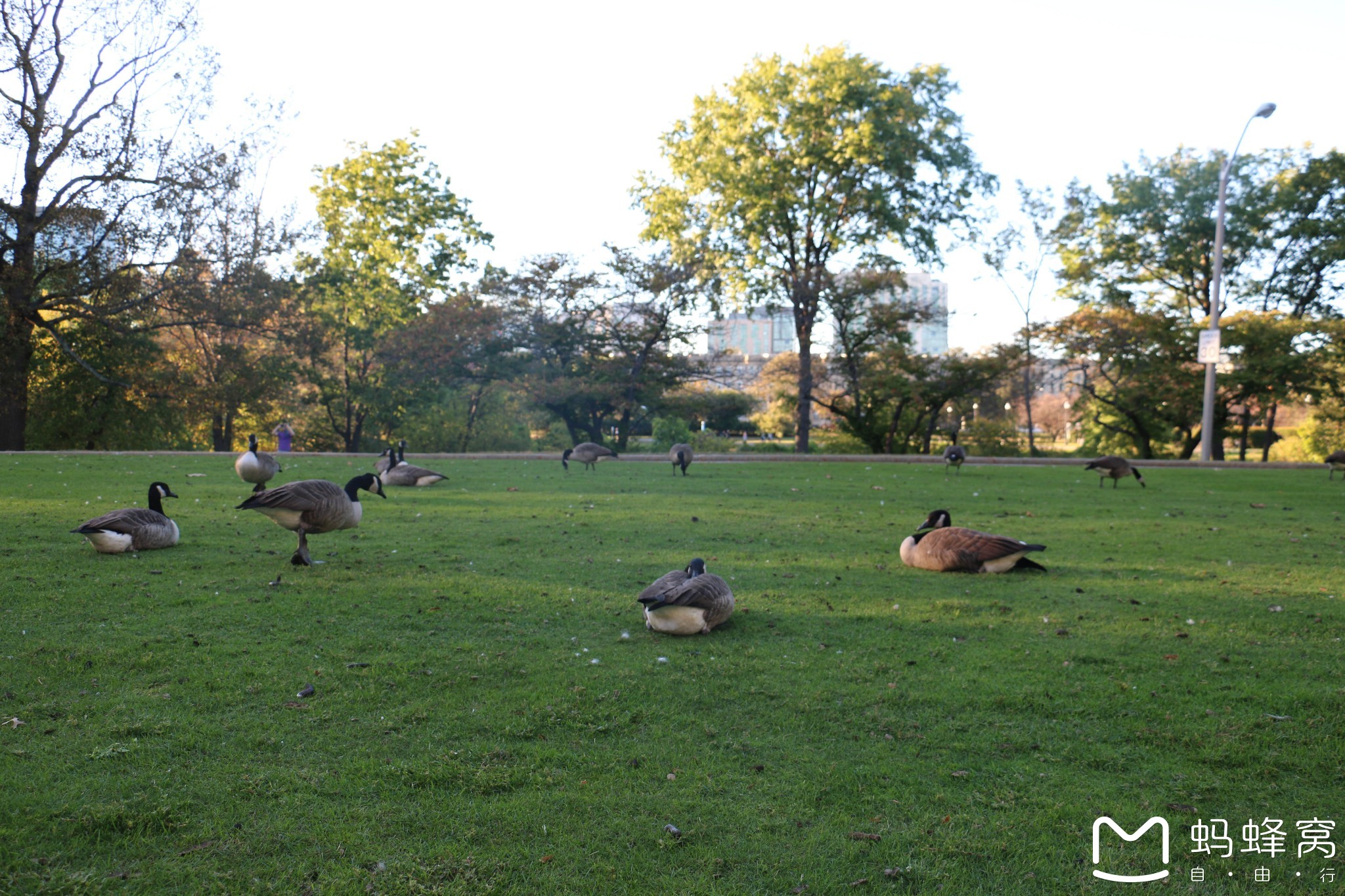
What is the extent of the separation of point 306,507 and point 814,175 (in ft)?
98.1

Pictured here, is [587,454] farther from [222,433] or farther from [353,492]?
[222,433]

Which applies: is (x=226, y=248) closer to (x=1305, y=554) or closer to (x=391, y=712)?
(x=391, y=712)

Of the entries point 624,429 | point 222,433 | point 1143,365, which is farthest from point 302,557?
point 1143,365

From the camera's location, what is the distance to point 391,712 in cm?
486

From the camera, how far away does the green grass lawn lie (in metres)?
3.49

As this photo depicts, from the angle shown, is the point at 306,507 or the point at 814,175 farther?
the point at 814,175

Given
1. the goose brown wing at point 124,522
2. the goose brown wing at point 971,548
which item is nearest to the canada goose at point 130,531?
the goose brown wing at point 124,522

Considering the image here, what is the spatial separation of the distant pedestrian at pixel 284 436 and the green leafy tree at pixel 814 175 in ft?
61.1

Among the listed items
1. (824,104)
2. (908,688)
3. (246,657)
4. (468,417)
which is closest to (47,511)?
(246,657)

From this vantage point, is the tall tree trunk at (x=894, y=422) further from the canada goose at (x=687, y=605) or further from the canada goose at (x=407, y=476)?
the canada goose at (x=687, y=605)

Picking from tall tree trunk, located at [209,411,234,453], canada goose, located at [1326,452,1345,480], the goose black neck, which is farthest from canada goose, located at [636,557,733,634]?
tall tree trunk, located at [209,411,234,453]

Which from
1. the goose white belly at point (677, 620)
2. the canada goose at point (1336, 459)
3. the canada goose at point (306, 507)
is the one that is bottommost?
the goose white belly at point (677, 620)

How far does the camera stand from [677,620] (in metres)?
6.45

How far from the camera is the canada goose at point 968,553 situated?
29.5 ft
